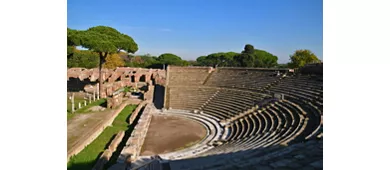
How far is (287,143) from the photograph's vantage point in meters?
7.84

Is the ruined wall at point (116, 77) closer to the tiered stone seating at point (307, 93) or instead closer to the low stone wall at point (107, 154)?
the tiered stone seating at point (307, 93)

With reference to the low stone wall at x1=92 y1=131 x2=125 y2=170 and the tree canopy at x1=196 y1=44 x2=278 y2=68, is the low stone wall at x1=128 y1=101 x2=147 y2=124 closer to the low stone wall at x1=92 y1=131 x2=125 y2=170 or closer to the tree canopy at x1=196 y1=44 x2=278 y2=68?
the low stone wall at x1=92 y1=131 x2=125 y2=170

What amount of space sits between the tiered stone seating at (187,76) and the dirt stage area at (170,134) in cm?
625

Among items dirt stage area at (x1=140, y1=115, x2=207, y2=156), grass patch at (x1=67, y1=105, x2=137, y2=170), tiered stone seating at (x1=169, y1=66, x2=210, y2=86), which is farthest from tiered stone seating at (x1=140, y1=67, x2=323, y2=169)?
grass patch at (x1=67, y1=105, x2=137, y2=170)

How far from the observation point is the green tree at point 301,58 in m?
33.1

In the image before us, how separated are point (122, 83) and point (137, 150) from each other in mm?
17726

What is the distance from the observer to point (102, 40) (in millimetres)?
20281

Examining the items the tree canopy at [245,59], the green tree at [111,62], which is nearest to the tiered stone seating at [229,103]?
the tree canopy at [245,59]

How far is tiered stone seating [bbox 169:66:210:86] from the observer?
23.2 m

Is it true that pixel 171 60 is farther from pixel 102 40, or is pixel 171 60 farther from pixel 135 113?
pixel 135 113

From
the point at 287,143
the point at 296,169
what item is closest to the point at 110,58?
the point at 287,143

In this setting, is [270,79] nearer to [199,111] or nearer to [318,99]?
[199,111]

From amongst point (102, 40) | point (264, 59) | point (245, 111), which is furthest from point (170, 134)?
point (264, 59)

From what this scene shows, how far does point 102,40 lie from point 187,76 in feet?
26.1
